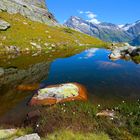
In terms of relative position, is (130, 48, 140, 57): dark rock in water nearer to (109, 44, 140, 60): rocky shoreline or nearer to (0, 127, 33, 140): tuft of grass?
(109, 44, 140, 60): rocky shoreline

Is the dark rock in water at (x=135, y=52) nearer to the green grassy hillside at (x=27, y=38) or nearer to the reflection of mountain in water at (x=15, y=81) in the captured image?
the reflection of mountain in water at (x=15, y=81)

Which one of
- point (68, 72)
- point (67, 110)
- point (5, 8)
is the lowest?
point (68, 72)

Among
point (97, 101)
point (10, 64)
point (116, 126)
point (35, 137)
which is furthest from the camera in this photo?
point (10, 64)

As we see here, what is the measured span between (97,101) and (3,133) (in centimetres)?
1435

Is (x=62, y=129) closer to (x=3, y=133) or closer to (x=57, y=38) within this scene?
(x=3, y=133)

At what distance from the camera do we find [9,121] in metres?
28.5

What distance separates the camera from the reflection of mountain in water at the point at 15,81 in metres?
36.1

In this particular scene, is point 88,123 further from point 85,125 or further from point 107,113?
point 107,113

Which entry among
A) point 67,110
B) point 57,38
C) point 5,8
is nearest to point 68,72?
point 67,110

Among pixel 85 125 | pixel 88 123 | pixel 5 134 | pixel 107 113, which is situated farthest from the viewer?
pixel 107 113

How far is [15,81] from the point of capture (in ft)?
156

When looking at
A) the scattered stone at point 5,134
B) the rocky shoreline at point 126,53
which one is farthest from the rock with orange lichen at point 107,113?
the rocky shoreline at point 126,53

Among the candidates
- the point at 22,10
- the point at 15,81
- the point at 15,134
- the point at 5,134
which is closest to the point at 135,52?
the point at 15,81

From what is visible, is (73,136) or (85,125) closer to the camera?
(73,136)
